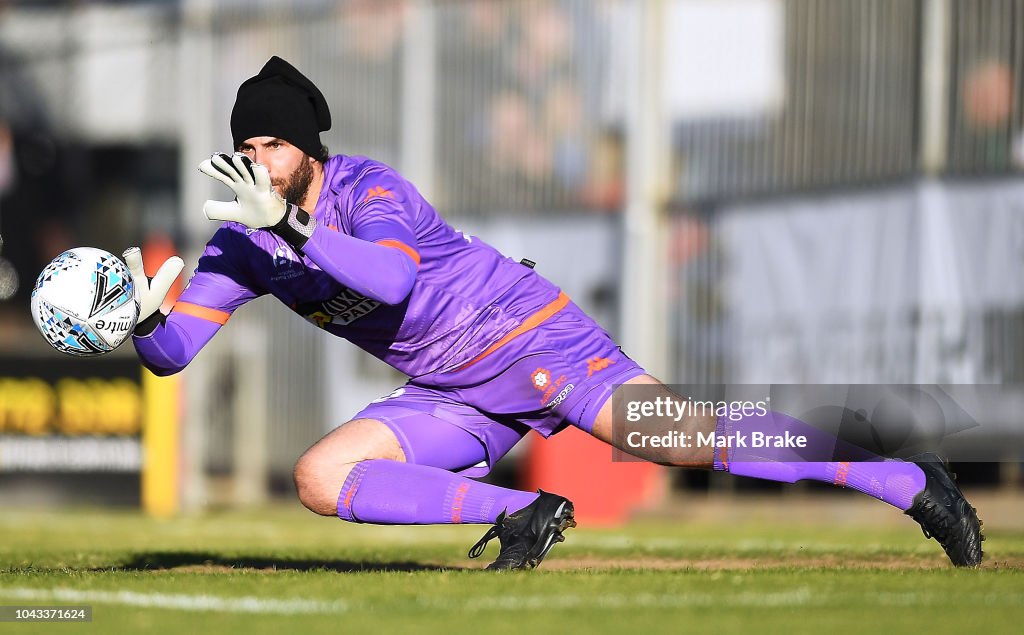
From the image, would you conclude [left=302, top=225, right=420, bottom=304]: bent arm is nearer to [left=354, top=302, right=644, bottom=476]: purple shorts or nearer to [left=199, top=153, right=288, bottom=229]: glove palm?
[left=199, top=153, right=288, bottom=229]: glove palm

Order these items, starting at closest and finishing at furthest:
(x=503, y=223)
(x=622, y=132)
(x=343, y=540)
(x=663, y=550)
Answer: (x=663, y=550) < (x=343, y=540) < (x=622, y=132) < (x=503, y=223)

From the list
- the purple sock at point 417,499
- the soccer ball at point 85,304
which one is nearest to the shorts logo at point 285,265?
the soccer ball at point 85,304

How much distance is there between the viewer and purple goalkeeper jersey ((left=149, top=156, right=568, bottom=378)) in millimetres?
6711

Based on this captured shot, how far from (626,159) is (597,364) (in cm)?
1145

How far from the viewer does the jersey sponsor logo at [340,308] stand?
6.72 m

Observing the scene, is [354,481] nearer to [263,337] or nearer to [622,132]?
[622,132]

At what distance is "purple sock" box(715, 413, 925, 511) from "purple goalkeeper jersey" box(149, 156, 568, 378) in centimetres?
102

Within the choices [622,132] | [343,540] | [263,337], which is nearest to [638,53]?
Answer: [622,132]

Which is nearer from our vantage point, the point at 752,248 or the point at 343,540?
the point at 343,540

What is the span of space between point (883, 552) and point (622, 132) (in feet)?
34.6

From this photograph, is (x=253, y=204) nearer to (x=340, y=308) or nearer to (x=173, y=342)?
(x=340, y=308)

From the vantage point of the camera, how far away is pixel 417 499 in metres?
6.51

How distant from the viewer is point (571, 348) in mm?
6902

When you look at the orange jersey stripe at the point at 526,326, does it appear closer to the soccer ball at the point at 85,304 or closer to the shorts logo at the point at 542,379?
the shorts logo at the point at 542,379
